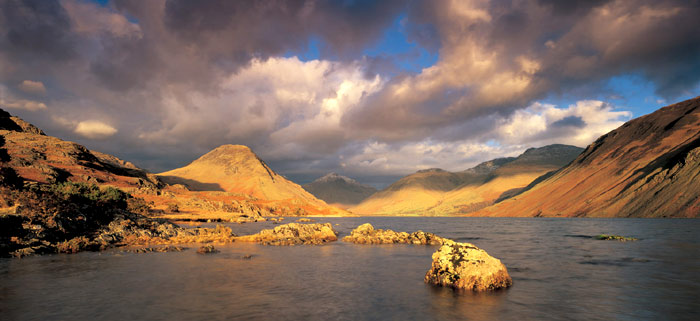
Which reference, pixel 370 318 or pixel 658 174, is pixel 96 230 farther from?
pixel 658 174

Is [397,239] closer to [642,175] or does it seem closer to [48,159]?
[48,159]

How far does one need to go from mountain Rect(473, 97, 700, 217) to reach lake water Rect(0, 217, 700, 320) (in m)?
120

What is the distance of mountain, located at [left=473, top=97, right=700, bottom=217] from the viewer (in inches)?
4747

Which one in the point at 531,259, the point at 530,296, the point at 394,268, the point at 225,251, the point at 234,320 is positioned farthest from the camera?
the point at 225,251

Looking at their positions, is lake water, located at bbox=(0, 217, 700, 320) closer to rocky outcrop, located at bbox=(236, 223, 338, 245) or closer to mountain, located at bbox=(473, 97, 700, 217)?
rocky outcrop, located at bbox=(236, 223, 338, 245)

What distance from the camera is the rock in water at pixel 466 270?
65.8ft

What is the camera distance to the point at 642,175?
143000 millimetres

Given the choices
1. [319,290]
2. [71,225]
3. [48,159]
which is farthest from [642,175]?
[48,159]

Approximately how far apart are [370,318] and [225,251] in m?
27.4

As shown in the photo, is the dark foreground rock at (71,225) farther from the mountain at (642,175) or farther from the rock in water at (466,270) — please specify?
the mountain at (642,175)

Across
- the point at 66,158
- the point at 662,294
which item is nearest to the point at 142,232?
the point at 662,294

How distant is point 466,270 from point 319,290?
8.92 metres

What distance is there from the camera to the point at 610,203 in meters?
144

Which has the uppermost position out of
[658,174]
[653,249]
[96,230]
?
[658,174]
